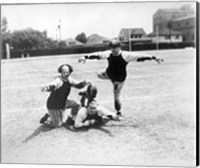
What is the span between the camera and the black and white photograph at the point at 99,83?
12.4 feet

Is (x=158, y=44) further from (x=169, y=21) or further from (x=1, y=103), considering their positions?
(x=1, y=103)

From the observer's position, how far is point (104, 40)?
385cm

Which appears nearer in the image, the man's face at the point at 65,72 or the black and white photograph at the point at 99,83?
the black and white photograph at the point at 99,83

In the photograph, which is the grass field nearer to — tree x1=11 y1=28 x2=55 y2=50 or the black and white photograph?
the black and white photograph

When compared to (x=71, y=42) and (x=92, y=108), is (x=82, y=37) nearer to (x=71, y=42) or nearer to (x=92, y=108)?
(x=71, y=42)

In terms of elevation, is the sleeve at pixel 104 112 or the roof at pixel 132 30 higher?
the roof at pixel 132 30

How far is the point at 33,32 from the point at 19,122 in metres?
0.93

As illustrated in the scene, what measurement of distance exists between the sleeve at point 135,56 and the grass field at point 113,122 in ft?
0.16

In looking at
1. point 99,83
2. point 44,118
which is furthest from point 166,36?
point 44,118

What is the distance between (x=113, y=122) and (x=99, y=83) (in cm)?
41

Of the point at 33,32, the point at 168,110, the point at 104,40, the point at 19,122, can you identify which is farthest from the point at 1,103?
the point at 168,110

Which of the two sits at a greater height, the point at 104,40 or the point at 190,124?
the point at 104,40

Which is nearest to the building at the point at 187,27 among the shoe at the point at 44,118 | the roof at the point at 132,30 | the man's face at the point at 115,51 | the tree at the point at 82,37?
the roof at the point at 132,30

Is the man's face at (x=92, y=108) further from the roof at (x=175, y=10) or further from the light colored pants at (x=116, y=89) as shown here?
the roof at (x=175, y=10)
